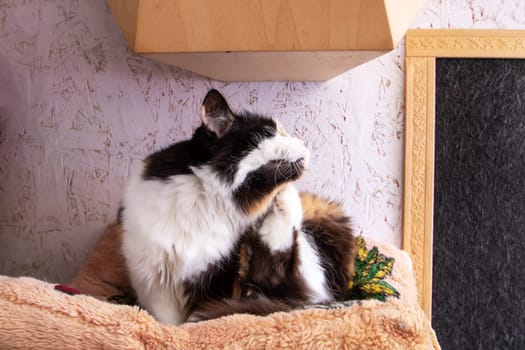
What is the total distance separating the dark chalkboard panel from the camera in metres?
1.28

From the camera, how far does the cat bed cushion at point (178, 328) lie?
0.60 m

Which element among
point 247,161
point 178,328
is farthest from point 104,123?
point 178,328

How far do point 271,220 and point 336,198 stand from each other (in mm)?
574

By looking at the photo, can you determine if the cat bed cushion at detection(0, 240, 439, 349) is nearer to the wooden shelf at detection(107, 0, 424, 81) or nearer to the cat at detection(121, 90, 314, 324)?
the cat at detection(121, 90, 314, 324)

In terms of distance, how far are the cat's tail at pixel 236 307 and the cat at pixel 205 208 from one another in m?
0.02

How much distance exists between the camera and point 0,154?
1370 mm

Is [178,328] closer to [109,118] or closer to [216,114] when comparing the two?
[216,114]

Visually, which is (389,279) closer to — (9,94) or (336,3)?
(336,3)

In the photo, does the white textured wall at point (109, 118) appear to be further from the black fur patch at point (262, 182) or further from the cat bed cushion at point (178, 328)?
the cat bed cushion at point (178, 328)

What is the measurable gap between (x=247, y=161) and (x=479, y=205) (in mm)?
884

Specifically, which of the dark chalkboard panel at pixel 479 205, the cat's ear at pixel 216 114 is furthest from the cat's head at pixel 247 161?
the dark chalkboard panel at pixel 479 205

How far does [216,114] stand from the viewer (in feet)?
2.50

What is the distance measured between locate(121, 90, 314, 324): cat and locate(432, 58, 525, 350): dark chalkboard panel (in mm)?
718

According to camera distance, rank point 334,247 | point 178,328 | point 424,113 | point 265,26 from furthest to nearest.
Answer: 1. point 424,113
2. point 334,247
3. point 265,26
4. point 178,328
